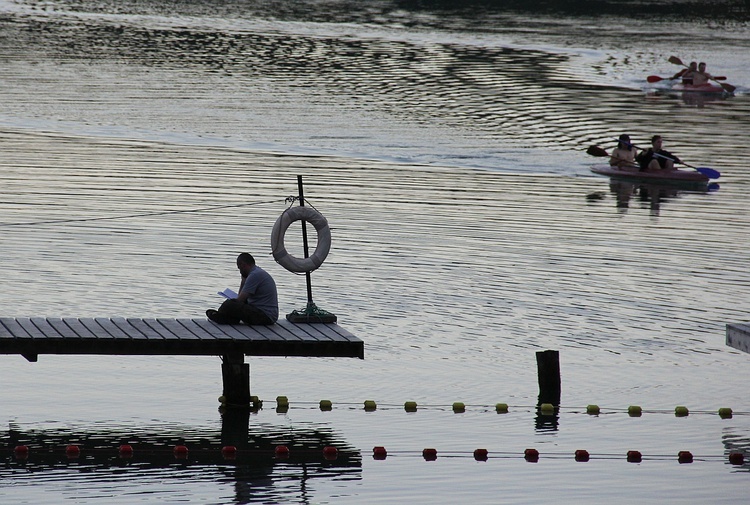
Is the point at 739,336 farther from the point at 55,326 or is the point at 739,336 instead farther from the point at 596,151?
the point at 596,151

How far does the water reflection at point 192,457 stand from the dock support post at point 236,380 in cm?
66

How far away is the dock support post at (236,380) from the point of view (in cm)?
1880

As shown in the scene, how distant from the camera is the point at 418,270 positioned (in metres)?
26.9

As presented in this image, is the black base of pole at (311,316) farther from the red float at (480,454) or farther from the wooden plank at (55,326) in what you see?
the red float at (480,454)

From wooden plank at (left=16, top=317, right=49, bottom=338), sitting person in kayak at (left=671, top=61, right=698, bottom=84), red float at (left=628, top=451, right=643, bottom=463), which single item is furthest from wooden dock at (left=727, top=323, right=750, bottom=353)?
sitting person in kayak at (left=671, top=61, right=698, bottom=84)

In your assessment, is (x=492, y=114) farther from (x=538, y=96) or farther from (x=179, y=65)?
(x=179, y=65)

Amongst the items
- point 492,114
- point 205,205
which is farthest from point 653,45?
point 205,205

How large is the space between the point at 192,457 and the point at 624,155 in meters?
25.2

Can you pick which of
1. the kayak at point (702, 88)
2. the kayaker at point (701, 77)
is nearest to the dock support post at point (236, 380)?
the kayaker at point (701, 77)

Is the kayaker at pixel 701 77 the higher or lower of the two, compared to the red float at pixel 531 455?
higher

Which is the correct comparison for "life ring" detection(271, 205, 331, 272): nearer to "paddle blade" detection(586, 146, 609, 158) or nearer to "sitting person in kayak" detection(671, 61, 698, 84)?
"paddle blade" detection(586, 146, 609, 158)

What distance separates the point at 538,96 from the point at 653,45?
62.7 ft

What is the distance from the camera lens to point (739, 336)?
58.3 ft

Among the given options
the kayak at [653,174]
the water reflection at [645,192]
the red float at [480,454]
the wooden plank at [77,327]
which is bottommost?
the red float at [480,454]
